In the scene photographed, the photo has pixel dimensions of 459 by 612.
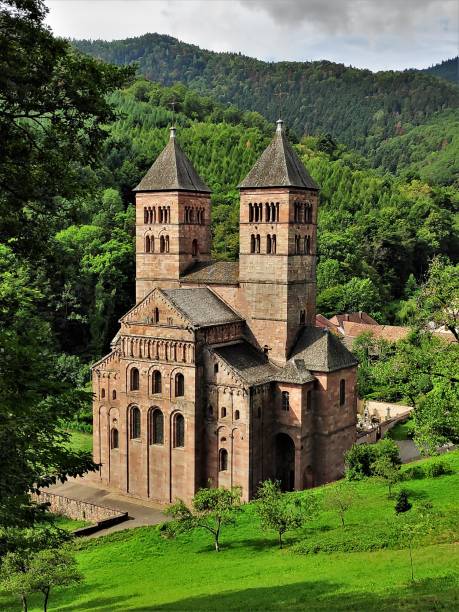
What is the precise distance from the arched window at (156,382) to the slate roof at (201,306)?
176 inches

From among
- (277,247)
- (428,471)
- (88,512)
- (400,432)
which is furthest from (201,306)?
(400,432)

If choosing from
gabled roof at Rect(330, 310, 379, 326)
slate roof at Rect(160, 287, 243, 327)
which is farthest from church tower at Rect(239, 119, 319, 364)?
gabled roof at Rect(330, 310, 379, 326)

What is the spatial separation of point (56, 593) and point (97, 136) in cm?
2090

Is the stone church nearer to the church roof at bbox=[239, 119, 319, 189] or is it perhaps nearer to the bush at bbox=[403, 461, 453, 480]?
the church roof at bbox=[239, 119, 319, 189]

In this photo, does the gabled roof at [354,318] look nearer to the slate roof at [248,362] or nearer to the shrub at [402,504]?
the slate roof at [248,362]

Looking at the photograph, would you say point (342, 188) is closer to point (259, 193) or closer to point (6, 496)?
point (259, 193)

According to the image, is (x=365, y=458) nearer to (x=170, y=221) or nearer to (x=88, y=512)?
(x=88, y=512)

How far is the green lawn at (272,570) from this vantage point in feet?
75.0

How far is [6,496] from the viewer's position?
1714 cm

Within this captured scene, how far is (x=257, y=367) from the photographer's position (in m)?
45.8

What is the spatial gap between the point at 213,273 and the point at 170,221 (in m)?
5.17

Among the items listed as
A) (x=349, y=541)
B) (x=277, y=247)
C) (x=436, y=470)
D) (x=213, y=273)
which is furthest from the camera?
(x=213, y=273)

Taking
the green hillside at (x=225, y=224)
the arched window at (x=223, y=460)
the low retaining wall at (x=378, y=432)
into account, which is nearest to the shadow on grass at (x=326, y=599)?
the arched window at (x=223, y=460)

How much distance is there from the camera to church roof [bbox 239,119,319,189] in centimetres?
4612
